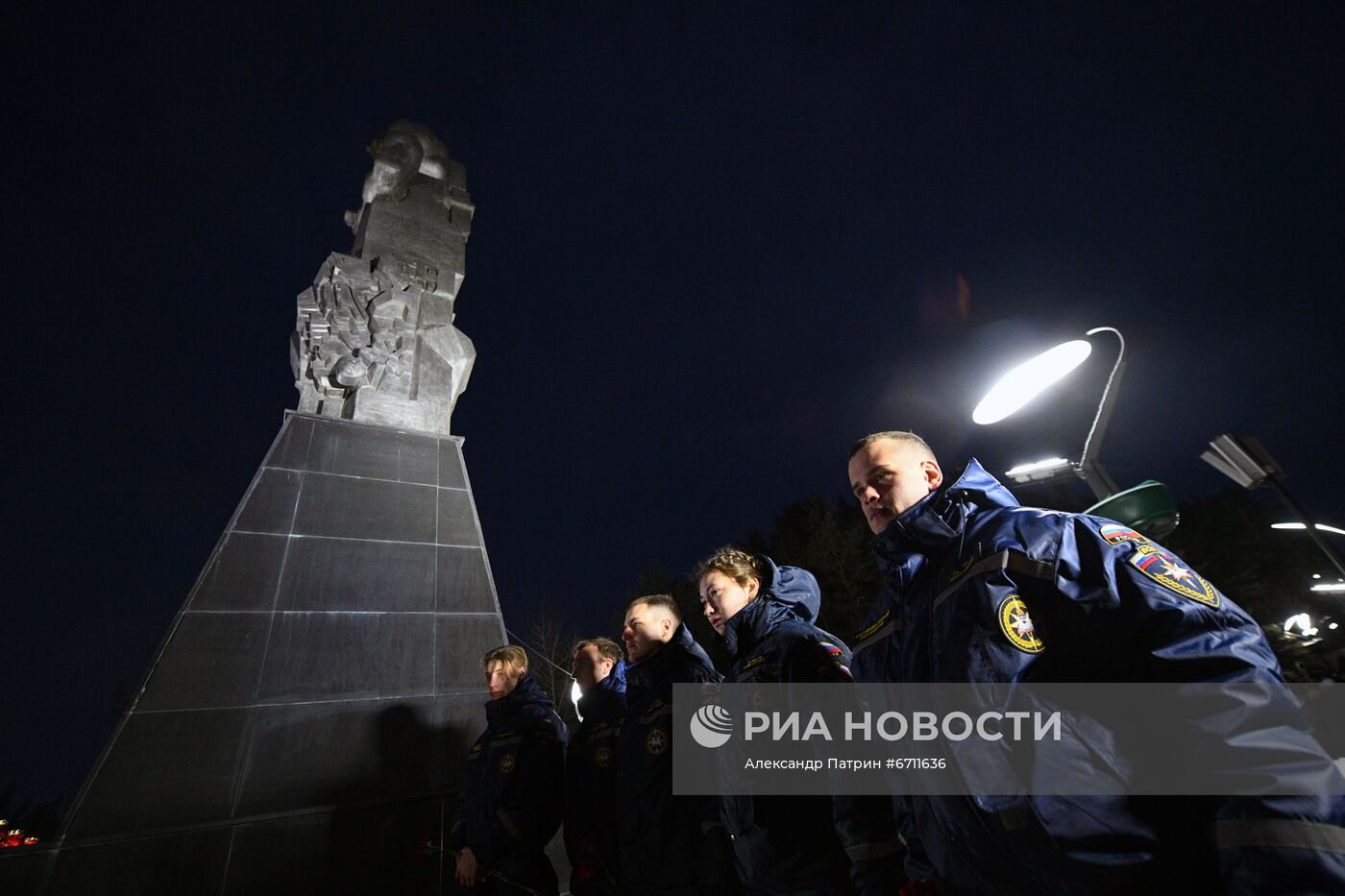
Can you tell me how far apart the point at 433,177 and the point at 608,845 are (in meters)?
8.79

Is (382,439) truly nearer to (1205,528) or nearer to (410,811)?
(410,811)

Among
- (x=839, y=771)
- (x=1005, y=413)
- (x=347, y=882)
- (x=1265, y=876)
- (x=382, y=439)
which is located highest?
(x=382, y=439)

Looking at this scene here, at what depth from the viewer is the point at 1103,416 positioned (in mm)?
3250

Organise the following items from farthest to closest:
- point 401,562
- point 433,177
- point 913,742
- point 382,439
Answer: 1. point 433,177
2. point 382,439
3. point 401,562
4. point 913,742

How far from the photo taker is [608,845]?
11.2 ft

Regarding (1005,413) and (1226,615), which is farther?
(1005,413)

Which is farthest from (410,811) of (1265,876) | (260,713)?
(1265,876)

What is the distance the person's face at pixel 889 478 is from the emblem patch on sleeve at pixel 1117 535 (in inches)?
23.5

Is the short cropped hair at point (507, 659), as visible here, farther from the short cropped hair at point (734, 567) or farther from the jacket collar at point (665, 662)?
the short cropped hair at point (734, 567)

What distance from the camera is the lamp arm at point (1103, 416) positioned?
3.20m

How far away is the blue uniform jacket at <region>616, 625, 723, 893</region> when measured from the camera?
9.11 ft

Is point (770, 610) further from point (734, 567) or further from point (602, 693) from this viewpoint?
point (602, 693)

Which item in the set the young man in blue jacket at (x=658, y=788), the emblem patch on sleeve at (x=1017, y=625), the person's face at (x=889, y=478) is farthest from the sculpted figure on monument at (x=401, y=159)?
the emblem patch on sleeve at (x=1017, y=625)

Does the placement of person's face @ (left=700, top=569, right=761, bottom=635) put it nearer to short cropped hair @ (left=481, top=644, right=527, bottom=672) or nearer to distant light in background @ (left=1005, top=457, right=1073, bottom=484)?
distant light in background @ (left=1005, top=457, right=1073, bottom=484)
